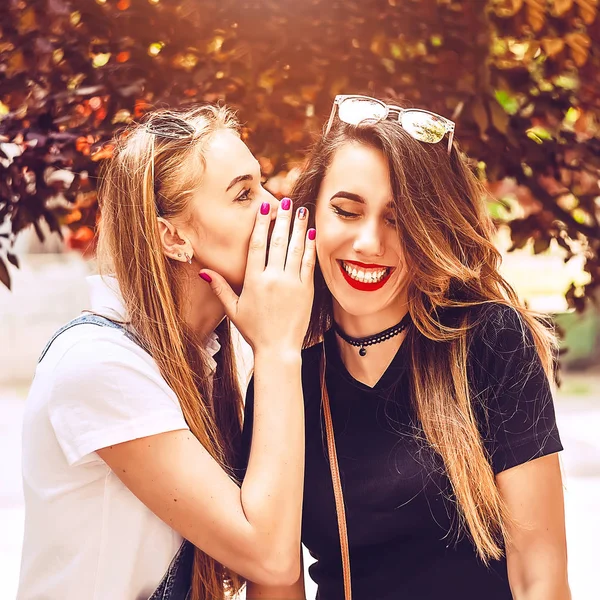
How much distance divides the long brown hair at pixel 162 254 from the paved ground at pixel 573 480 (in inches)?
41.1

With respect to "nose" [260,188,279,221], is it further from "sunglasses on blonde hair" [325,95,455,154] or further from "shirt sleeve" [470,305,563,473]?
"shirt sleeve" [470,305,563,473]

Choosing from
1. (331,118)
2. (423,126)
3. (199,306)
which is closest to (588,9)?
(423,126)

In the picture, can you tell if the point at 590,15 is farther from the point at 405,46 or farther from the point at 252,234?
the point at 252,234

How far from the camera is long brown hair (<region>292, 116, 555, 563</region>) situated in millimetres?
2043

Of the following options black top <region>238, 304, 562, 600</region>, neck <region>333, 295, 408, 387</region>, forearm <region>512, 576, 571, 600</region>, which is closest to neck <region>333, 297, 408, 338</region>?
neck <region>333, 295, 408, 387</region>

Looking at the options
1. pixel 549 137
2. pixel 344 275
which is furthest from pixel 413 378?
pixel 549 137

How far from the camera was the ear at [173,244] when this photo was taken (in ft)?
7.25

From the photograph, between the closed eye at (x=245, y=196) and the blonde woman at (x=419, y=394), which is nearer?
the blonde woman at (x=419, y=394)

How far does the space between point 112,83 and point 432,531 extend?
144 cm

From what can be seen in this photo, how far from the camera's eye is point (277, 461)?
197cm

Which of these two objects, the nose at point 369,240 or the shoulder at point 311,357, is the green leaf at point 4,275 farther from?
the nose at point 369,240

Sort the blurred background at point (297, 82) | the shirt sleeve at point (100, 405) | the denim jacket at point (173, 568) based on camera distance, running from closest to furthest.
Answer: the shirt sleeve at point (100, 405), the denim jacket at point (173, 568), the blurred background at point (297, 82)

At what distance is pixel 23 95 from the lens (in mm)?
2367

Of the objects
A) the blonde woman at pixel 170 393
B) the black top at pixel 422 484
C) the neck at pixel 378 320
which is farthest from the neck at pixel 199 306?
the black top at pixel 422 484
